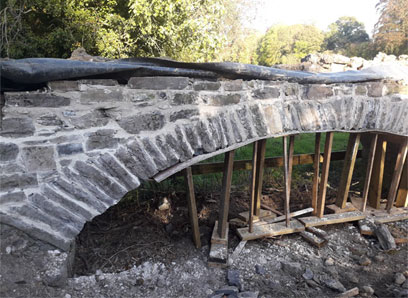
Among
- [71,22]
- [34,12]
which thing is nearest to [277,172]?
[71,22]

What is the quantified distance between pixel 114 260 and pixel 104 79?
2.00m

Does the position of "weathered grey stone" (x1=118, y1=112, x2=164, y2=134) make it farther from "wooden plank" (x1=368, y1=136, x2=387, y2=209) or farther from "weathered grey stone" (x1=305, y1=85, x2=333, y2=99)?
"wooden plank" (x1=368, y1=136, x2=387, y2=209)

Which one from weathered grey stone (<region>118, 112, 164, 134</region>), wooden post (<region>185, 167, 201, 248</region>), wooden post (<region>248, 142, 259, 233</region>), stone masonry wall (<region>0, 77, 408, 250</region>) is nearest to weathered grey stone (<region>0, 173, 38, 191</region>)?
stone masonry wall (<region>0, 77, 408, 250</region>)

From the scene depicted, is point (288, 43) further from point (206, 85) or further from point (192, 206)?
point (206, 85)

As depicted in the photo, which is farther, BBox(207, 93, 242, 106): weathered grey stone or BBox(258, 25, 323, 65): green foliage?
BBox(258, 25, 323, 65): green foliage

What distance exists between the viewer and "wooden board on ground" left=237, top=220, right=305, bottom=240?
3.65 metres

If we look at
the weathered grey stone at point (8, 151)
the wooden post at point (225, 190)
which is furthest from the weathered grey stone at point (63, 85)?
the wooden post at point (225, 190)

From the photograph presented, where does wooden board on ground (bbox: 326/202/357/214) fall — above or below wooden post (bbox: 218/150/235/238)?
below

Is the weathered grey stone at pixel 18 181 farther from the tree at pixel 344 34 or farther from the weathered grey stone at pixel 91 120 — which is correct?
the tree at pixel 344 34

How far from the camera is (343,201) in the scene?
4.21 m

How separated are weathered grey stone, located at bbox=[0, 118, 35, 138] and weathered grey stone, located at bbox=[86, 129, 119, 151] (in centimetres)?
39

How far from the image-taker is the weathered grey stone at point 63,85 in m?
2.17

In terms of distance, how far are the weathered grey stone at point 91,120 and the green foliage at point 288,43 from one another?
1885 centimetres

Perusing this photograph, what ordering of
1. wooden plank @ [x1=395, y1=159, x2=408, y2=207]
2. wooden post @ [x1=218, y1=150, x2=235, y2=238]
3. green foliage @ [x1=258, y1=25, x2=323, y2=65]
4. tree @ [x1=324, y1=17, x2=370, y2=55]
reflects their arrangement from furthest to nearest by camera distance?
tree @ [x1=324, y1=17, x2=370, y2=55] < green foliage @ [x1=258, y1=25, x2=323, y2=65] < wooden plank @ [x1=395, y1=159, x2=408, y2=207] < wooden post @ [x1=218, y1=150, x2=235, y2=238]
